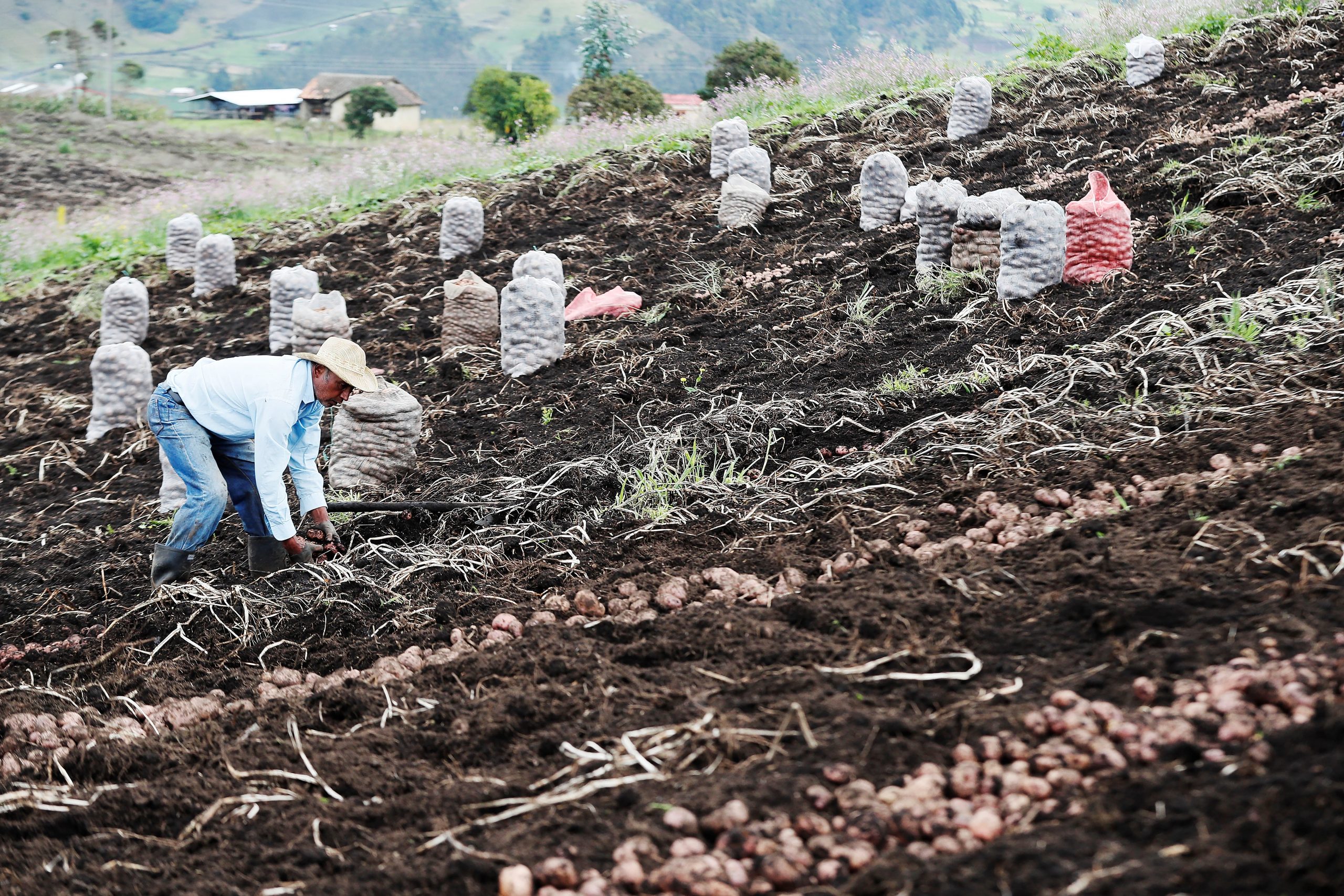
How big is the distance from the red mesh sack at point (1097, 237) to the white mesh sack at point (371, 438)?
2.92m

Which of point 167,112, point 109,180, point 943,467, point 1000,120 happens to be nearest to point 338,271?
point 1000,120

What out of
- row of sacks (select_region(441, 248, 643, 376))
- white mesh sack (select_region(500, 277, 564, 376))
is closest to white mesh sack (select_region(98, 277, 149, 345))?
row of sacks (select_region(441, 248, 643, 376))

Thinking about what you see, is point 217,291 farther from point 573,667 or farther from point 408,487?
point 573,667

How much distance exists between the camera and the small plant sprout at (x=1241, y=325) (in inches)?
139

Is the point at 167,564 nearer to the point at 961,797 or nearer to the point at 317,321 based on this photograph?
the point at 317,321

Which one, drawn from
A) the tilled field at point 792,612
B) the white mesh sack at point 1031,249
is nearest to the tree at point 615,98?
the tilled field at point 792,612

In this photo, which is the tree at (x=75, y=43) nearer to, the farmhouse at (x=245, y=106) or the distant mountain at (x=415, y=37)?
the farmhouse at (x=245, y=106)

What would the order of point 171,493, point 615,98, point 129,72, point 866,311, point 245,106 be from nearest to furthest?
1. point 171,493
2. point 866,311
3. point 615,98
4. point 129,72
5. point 245,106

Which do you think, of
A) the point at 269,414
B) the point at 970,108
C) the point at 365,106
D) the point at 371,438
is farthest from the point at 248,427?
the point at 365,106

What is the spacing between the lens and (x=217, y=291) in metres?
8.09

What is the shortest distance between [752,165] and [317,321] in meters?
3.16

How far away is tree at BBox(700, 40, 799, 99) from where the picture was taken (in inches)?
614

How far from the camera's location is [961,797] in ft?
5.64

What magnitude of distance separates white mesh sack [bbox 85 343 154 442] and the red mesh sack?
183 inches
